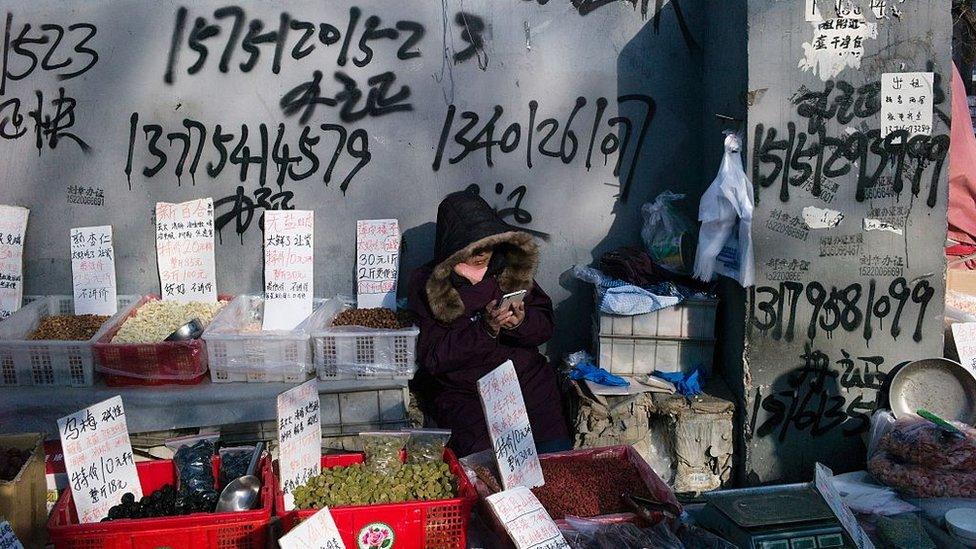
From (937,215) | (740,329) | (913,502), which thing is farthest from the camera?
(740,329)

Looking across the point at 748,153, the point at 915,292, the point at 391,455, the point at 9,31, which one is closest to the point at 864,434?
the point at 915,292

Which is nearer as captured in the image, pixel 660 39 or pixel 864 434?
pixel 864 434

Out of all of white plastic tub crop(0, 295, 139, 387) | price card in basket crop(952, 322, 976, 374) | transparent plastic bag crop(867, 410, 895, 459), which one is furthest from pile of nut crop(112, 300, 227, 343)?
price card in basket crop(952, 322, 976, 374)

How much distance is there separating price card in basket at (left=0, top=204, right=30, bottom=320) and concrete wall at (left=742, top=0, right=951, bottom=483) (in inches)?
171

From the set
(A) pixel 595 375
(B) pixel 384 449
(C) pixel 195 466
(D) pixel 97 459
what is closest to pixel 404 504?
(B) pixel 384 449

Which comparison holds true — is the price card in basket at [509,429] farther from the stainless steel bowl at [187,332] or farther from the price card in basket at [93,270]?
the price card in basket at [93,270]

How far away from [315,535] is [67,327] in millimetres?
2877

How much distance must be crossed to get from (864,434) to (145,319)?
13.3ft

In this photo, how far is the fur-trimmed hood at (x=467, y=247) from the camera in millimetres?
4168

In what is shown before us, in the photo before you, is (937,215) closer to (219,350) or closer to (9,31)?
(219,350)

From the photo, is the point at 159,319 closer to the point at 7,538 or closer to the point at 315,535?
the point at 7,538

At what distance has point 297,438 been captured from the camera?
3115 mm

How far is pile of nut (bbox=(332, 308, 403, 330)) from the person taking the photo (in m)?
4.61

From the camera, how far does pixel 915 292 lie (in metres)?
4.26
